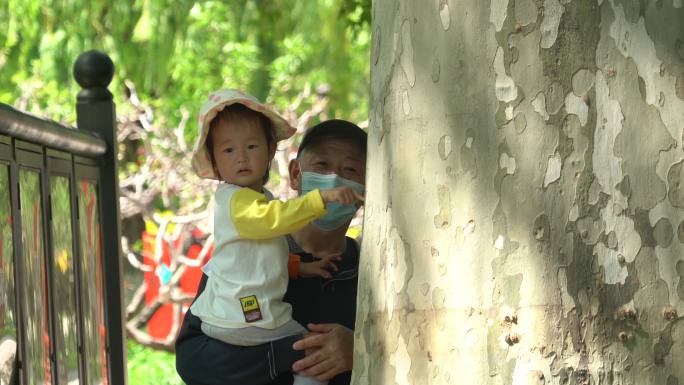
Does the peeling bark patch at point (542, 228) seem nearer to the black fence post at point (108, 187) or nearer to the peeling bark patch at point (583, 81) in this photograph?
the peeling bark patch at point (583, 81)

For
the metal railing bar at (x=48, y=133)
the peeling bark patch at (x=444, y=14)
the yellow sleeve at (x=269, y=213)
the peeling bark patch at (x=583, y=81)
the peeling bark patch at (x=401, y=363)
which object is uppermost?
the metal railing bar at (x=48, y=133)

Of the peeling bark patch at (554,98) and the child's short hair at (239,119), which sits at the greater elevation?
the child's short hair at (239,119)

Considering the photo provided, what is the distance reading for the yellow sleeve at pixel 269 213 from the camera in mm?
3109

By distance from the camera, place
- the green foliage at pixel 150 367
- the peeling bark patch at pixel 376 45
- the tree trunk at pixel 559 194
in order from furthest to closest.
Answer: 1. the green foliage at pixel 150 367
2. the peeling bark patch at pixel 376 45
3. the tree trunk at pixel 559 194

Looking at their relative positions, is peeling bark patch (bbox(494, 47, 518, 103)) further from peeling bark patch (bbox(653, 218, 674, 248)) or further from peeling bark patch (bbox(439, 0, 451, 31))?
peeling bark patch (bbox(653, 218, 674, 248))

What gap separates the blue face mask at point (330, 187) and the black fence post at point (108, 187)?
1.67 meters

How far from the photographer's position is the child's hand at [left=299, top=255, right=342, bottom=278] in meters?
3.49

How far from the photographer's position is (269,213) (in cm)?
315

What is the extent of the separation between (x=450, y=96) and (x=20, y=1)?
14726 millimetres

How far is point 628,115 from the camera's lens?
7.24ft

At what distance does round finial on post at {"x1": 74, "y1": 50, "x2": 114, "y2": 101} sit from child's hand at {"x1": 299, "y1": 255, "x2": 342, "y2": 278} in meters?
1.84

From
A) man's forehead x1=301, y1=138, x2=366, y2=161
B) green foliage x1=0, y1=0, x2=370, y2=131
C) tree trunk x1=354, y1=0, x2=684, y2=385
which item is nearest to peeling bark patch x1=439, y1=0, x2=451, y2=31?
tree trunk x1=354, y1=0, x2=684, y2=385

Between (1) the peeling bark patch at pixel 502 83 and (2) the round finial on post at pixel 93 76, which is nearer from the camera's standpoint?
(1) the peeling bark patch at pixel 502 83

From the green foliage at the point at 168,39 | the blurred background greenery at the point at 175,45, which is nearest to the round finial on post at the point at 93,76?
the blurred background greenery at the point at 175,45
